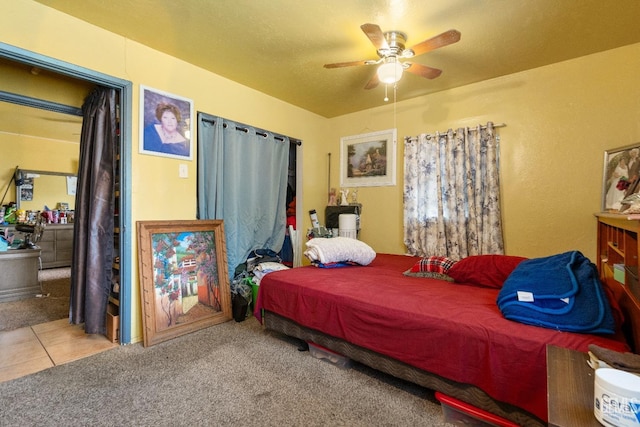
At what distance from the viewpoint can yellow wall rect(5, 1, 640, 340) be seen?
2168 millimetres

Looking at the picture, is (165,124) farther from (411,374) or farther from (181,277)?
(411,374)

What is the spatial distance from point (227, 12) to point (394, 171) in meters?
2.37

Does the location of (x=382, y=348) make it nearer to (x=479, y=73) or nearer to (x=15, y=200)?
(x=479, y=73)

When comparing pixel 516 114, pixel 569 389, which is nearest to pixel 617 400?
pixel 569 389

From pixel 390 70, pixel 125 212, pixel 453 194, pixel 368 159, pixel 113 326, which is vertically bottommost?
pixel 113 326

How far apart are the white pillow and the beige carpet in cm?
267

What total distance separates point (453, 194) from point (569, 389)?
2560 millimetres

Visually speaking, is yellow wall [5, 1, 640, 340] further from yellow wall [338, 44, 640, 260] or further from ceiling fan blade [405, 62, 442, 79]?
ceiling fan blade [405, 62, 442, 79]

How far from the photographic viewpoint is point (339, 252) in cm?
259

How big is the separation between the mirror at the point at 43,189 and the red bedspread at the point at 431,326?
5365 millimetres

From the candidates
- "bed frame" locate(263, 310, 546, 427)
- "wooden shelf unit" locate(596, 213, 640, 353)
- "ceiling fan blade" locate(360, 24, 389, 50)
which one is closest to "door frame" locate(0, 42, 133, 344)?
"bed frame" locate(263, 310, 546, 427)

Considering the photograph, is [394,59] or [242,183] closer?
[394,59]

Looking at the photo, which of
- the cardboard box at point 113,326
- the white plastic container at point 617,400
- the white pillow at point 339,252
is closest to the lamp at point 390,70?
the white pillow at point 339,252

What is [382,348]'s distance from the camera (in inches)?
65.1
